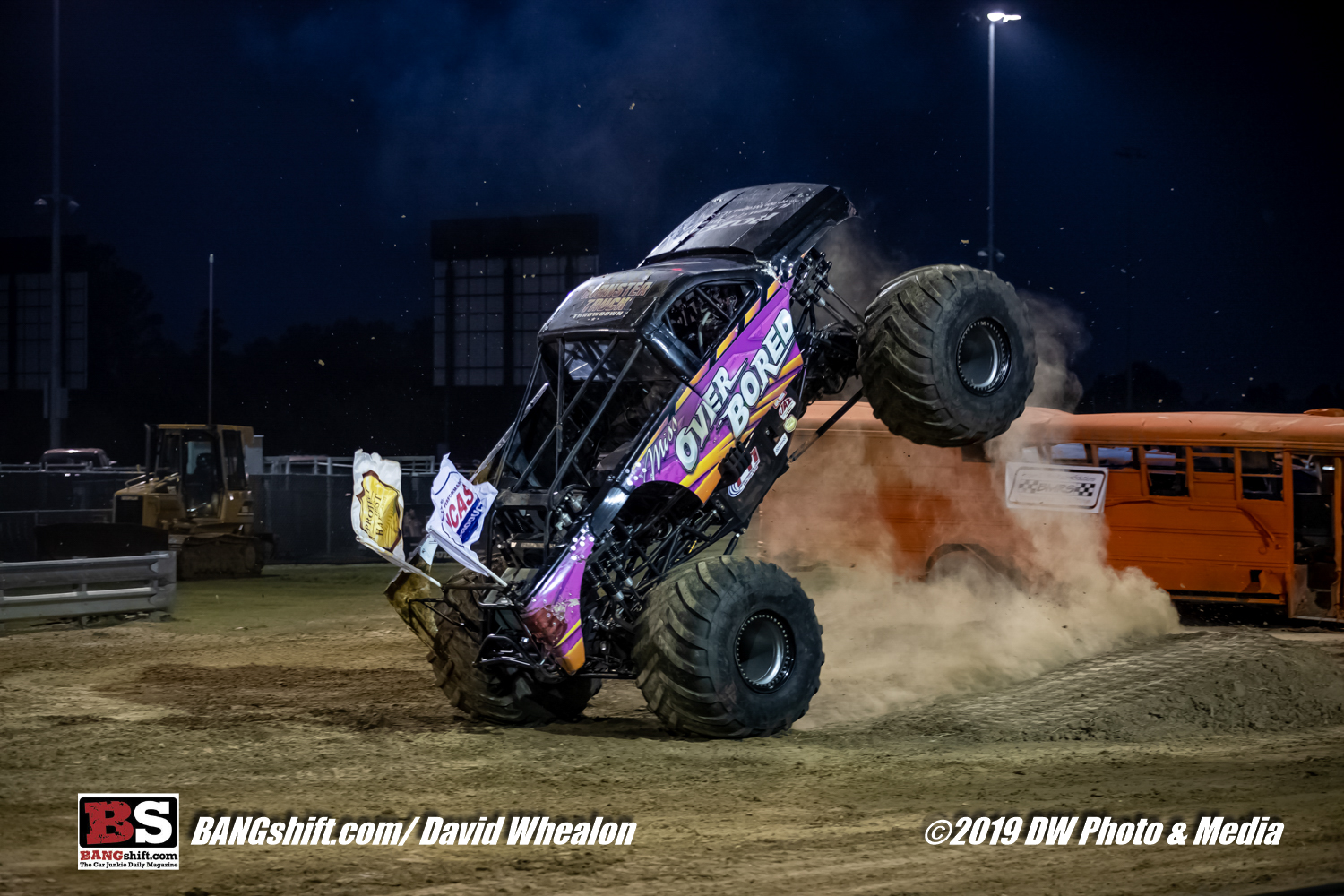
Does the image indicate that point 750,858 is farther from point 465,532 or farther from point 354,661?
point 354,661

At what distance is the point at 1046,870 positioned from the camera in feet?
20.1

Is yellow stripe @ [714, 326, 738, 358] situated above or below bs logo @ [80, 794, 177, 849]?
above

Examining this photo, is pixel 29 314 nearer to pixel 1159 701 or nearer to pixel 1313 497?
pixel 1313 497

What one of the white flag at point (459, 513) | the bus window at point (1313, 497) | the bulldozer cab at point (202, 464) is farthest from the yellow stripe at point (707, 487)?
the bulldozer cab at point (202, 464)

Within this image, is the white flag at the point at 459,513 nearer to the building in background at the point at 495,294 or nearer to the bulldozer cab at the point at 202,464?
the bulldozer cab at the point at 202,464

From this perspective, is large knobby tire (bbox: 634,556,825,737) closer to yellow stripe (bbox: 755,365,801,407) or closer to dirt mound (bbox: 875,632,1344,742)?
dirt mound (bbox: 875,632,1344,742)

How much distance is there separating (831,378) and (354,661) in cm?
652

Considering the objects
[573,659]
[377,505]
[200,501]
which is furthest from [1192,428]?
[200,501]

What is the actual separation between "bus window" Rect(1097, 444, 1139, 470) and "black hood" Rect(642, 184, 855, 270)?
8711 mm

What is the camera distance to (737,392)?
9.84 meters

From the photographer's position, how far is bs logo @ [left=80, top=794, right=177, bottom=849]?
6586mm

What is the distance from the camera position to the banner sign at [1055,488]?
17578 mm

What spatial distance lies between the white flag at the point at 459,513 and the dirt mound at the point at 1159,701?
3.41m

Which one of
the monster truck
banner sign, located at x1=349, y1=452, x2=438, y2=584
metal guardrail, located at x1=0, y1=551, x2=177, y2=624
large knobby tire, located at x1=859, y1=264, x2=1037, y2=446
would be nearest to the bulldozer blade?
metal guardrail, located at x1=0, y1=551, x2=177, y2=624
